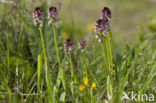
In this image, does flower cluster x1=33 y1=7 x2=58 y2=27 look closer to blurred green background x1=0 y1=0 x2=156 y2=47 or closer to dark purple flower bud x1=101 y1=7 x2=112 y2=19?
dark purple flower bud x1=101 y1=7 x2=112 y2=19

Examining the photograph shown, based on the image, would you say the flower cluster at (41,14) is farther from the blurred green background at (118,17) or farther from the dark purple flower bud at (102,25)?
the blurred green background at (118,17)

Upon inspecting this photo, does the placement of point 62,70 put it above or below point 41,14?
below

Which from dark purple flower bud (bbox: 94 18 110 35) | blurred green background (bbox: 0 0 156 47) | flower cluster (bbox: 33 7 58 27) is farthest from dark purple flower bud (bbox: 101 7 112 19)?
blurred green background (bbox: 0 0 156 47)

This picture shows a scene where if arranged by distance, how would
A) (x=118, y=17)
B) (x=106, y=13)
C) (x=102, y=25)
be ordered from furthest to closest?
(x=118, y=17), (x=106, y=13), (x=102, y=25)

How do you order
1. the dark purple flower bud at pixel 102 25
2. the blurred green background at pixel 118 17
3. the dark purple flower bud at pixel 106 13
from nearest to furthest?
1. the dark purple flower bud at pixel 102 25
2. the dark purple flower bud at pixel 106 13
3. the blurred green background at pixel 118 17

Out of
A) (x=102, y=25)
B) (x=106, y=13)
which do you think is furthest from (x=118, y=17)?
(x=102, y=25)

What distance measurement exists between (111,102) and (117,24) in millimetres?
8861

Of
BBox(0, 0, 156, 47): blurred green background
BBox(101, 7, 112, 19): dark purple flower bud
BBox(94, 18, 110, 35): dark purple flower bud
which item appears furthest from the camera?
BBox(0, 0, 156, 47): blurred green background

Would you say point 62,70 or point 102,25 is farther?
point 62,70

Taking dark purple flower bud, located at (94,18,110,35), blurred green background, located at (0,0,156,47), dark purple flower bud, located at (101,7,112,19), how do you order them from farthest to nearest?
blurred green background, located at (0,0,156,47), dark purple flower bud, located at (101,7,112,19), dark purple flower bud, located at (94,18,110,35)

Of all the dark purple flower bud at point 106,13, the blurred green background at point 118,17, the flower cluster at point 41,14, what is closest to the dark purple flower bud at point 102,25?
the dark purple flower bud at point 106,13

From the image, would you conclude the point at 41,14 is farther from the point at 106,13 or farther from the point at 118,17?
the point at 118,17

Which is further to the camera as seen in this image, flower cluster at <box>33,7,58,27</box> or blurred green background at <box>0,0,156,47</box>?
blurred green background at <box>0,0,156,47</box>

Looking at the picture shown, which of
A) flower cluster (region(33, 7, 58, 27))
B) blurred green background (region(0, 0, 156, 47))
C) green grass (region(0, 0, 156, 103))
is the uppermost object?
blurred green background (region(0, 0, 156, 47))
